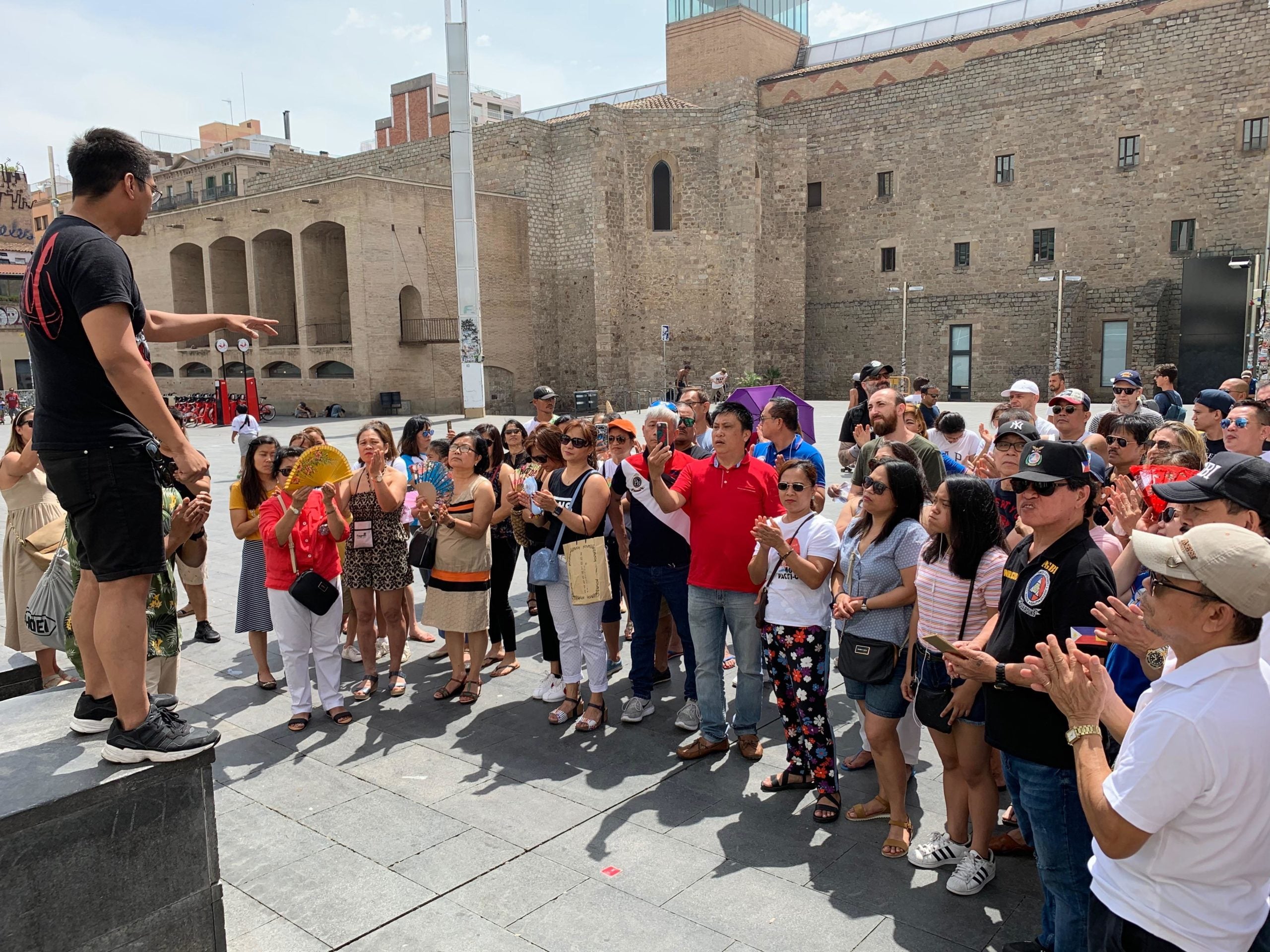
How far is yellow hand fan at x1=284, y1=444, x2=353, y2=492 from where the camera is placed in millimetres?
5352

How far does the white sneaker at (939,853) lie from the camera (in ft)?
12.2

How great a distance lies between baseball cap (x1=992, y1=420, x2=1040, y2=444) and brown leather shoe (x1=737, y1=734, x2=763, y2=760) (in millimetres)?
2128

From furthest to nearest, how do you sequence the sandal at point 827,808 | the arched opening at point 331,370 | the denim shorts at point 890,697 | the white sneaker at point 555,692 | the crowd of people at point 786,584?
the arched opening at point 331,370, the white sneaker at point 555,692, the sandal at point 827,808, the denim shorts at point 890,697, the crowd of people at point 786,584

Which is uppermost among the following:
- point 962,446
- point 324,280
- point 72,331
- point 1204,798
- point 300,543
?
point 324,280

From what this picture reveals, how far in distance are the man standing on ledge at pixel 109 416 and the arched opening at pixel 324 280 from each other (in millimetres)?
32204

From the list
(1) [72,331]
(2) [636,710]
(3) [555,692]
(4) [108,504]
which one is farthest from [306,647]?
(1) [72,331]

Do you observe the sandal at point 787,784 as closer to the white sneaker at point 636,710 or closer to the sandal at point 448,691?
the white sneaker at point 636,710

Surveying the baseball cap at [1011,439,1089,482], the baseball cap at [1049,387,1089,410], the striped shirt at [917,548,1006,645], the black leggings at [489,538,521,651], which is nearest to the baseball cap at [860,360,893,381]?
the baseball cap at [1049,387,1089,410]

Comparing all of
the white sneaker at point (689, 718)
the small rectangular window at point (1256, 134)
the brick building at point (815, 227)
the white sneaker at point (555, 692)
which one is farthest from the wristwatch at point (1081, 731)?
the small rectangular window at point (1256, 134)

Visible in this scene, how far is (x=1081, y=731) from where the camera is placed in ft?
7.13

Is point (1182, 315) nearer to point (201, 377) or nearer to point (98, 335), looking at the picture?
point (98, 335)

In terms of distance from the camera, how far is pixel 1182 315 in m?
31.2

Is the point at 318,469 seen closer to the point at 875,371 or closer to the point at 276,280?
the point at 875,371

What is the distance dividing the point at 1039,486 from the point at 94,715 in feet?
10.7
